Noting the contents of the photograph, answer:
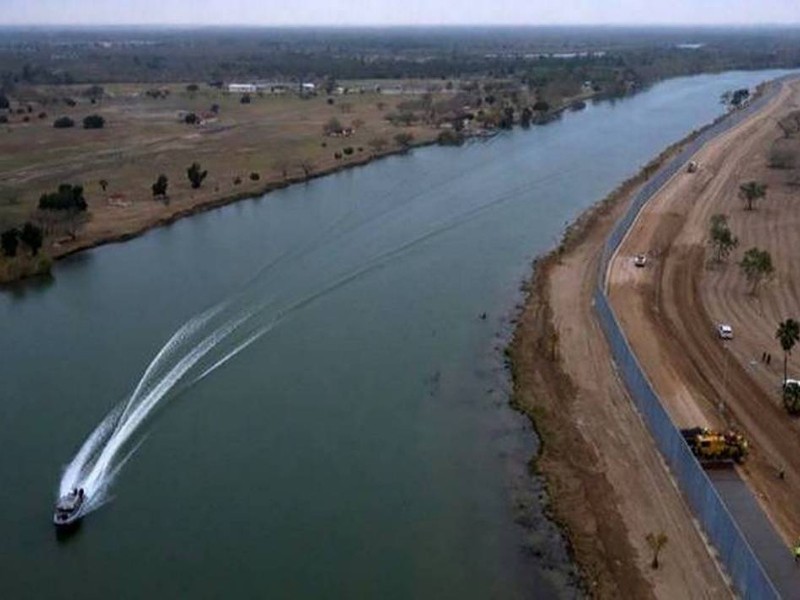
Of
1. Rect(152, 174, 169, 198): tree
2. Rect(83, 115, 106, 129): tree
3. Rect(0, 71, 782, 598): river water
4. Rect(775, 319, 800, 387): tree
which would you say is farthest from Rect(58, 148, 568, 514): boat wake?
Rect(83, 115, 106, 129): tree

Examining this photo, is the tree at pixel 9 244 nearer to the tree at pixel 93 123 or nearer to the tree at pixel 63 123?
the tree at pixel 93 123

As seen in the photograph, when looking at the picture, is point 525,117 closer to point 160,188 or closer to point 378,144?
point 378,144

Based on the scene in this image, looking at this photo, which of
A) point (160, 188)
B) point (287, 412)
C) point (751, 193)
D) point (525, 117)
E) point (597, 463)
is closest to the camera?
point (597, 463)

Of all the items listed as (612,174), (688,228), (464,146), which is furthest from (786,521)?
(464,146)

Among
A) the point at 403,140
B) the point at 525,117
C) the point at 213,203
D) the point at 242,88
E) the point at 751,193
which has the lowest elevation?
the point at 242,88

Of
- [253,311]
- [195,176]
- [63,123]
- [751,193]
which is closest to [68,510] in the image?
[253,311]

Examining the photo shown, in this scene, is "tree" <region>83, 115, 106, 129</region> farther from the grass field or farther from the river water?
the river water

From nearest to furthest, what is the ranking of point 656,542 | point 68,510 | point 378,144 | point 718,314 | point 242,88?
point 656,542 → point 68,510 → point 718,314 → point 378,144 → point 242,88

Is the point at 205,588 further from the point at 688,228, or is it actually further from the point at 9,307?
the point at 688,228
